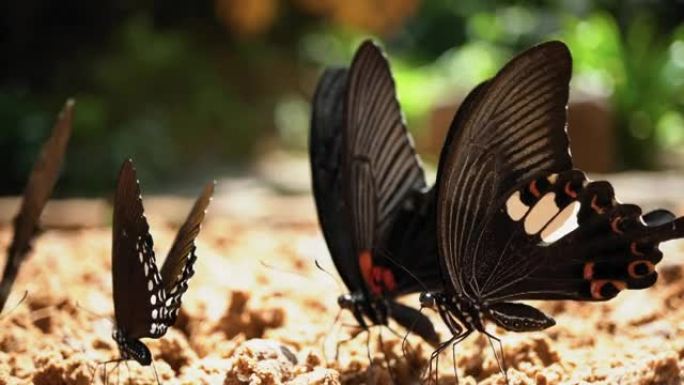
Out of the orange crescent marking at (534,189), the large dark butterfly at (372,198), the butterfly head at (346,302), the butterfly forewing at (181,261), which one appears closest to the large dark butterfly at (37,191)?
the butterfly forewing at (181,261)

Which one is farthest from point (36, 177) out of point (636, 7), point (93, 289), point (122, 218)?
point (636, 7)

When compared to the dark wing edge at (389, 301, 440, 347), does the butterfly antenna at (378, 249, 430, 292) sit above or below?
above

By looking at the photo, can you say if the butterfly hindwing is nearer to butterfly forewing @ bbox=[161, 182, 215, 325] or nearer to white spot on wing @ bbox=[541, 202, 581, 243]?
white spot on wing @ bbox=[541, 202, 581, 243]

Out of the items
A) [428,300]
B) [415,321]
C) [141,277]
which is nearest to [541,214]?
[428,300]

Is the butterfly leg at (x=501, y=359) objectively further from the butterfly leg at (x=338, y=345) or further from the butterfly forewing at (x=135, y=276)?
the butterfly forewing at (x=135, y=276)

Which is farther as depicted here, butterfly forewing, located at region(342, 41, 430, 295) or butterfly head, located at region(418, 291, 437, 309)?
butterfly forewing, located at region(342, 41, 430, 295)

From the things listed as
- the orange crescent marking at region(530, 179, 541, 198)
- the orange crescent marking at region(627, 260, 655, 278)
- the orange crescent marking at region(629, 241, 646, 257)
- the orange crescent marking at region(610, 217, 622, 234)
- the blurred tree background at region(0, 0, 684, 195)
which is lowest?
the blurred tree background at region(0, 0, 684, 195)

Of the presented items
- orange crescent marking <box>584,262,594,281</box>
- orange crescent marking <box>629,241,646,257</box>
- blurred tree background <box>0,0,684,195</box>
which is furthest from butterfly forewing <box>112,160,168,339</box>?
blurred tree background <box>0,0,684,195</box>
